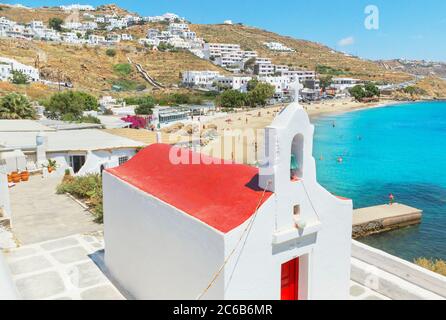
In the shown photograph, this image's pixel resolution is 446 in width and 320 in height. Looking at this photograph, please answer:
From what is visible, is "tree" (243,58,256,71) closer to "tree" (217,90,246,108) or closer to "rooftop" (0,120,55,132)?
"tree" (217,90,246,108)

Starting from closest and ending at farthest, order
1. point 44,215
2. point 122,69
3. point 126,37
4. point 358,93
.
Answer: point 44,215 < point 122,69 < point 358,93 < point 126,37

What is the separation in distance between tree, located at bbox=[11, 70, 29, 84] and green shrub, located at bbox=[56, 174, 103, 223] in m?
75.4

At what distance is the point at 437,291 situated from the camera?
9.63 meters

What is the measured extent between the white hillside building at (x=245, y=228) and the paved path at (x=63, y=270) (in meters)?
1.65

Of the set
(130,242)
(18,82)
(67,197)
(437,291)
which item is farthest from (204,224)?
(18,82)

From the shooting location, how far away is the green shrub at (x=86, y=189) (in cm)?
1809

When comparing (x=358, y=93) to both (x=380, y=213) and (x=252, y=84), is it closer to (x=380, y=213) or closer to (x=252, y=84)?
(x=252, y=84)

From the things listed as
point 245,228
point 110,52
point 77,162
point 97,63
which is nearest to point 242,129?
point 77,162

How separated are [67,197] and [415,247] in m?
20.3

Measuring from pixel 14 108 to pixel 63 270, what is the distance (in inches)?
1512

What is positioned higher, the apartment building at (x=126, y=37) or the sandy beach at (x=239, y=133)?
the apartment building at (x=126, y=37)

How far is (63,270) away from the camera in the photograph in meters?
11.7

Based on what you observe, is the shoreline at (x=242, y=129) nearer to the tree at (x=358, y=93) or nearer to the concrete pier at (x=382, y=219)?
the concrete pier at (x=382, y=219)

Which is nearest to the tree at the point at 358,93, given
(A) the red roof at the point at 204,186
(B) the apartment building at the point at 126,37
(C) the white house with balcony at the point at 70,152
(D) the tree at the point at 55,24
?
(B) the apartment building at the point at 126,37
